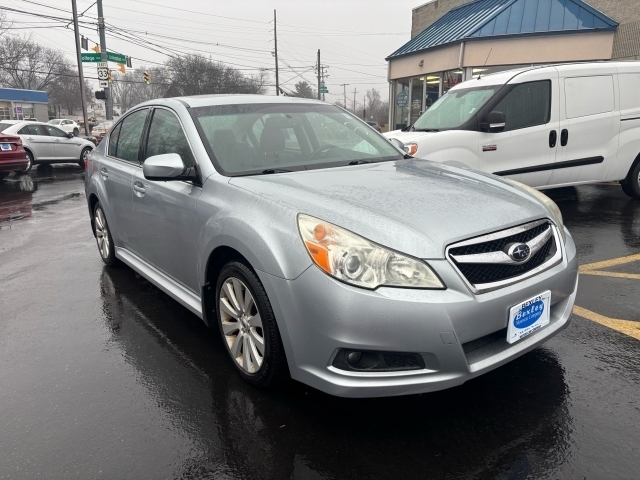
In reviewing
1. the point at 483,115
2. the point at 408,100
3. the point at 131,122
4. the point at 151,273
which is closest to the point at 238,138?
the point at 151,273

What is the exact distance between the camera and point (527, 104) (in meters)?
7.11

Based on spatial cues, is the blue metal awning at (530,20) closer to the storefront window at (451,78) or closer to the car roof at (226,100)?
the storefront window at (451,78)

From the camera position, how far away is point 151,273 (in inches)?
158

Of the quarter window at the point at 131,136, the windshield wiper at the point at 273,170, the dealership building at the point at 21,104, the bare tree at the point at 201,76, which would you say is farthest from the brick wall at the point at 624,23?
the dealership building at the point at 21,104

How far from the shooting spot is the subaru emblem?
8.22ft

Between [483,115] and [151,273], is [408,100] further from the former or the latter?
[151,273]

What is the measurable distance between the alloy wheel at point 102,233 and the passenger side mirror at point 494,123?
4902mm

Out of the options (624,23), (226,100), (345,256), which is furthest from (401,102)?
(345,256)

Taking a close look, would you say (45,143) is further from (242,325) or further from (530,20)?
(530,20)

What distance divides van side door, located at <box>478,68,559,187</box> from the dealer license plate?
4636mm

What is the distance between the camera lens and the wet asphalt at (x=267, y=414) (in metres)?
2.27

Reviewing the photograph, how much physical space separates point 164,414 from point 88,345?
1.18 m

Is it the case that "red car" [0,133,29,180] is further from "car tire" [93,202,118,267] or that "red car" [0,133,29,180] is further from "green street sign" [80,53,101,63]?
"green street sign" [80,53,101,63]

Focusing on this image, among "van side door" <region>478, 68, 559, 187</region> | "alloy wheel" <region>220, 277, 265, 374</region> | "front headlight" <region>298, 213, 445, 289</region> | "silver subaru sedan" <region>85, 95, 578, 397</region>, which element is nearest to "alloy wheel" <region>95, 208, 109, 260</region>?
"silver subaru sedan" <region>85, 95, 578, 397</region>
